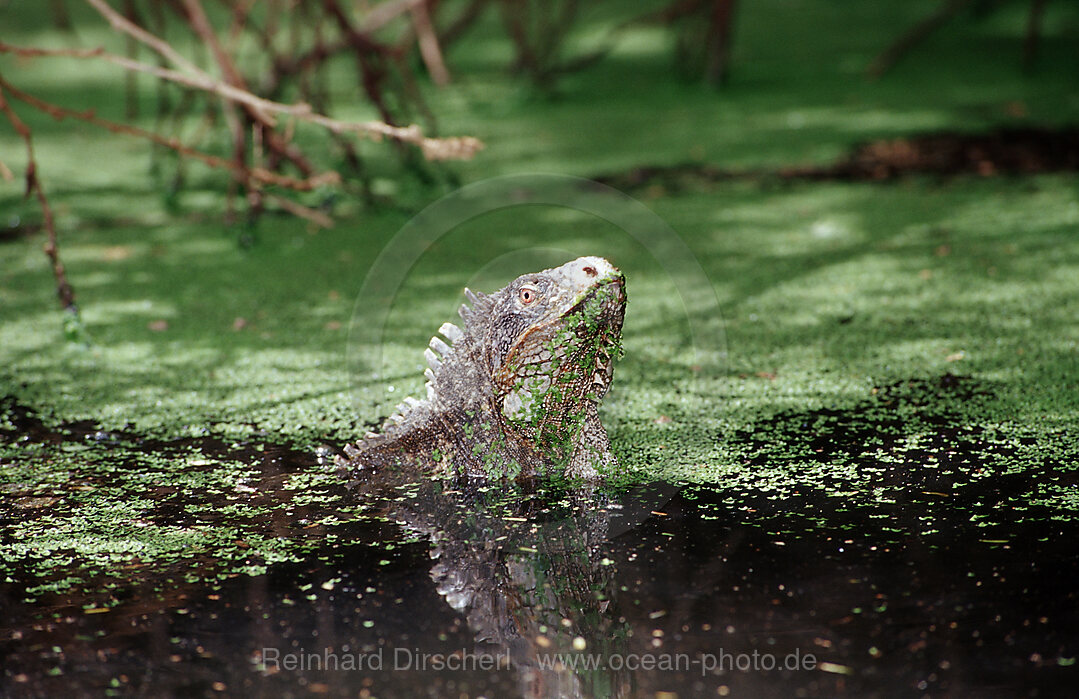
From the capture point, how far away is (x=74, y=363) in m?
3.74

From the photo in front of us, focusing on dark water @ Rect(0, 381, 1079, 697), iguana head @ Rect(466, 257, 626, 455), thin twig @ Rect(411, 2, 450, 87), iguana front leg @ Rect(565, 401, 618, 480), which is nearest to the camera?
dark water @ Rect(0, 381, 1079, 697)

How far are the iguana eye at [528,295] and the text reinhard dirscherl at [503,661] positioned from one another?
889 millimetres

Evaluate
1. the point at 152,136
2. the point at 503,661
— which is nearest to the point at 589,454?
the point at 503,661

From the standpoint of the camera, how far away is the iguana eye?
2619 mm

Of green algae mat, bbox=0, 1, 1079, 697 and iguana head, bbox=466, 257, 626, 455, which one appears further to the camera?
iguana head, bbox=466, 257, 626, 455

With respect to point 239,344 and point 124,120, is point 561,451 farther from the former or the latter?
point 124,120

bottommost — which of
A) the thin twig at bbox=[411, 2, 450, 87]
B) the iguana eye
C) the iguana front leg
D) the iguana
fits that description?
the iguana front leg

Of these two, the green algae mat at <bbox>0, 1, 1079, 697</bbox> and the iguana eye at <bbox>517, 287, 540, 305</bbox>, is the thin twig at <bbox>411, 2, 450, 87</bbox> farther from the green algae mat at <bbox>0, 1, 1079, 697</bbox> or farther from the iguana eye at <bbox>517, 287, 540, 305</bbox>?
the iguana eye at <bbox>517, 287, 540, 305</bbox>

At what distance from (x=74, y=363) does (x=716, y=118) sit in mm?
4475

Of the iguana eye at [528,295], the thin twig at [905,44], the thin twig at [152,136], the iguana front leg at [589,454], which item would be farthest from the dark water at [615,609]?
the thin twig at [905,44]

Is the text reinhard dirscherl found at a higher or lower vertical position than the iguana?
lower

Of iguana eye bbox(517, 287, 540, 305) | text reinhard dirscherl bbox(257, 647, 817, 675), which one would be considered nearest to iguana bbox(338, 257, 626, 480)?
iguana eye bbox(517, 287, 540, 305)

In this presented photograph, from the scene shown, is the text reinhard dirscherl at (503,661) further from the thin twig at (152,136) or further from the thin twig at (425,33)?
the thin twig at (425,33)

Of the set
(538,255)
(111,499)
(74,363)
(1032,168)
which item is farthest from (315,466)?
(1032,168)
